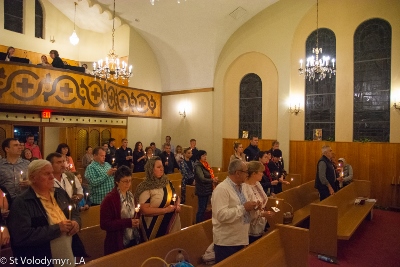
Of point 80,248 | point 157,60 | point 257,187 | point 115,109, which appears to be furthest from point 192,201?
point 157,60

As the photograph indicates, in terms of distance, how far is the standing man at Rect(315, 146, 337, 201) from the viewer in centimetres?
571

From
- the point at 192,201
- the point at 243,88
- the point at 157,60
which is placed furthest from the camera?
the point at 157,60

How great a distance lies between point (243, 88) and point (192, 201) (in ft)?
19.7

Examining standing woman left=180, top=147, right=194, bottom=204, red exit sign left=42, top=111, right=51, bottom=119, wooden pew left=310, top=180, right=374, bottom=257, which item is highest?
red exit sign left=42, top=111, right=51, bottom=119

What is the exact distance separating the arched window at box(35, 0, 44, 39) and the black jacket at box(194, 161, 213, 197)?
928 centimetres

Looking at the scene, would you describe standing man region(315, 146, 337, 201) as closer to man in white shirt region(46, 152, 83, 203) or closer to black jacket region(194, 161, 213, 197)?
black jacket region(194, 161, 213, 197)

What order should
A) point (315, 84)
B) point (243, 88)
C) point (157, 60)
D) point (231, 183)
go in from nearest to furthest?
point (231, 183), point (315, 84), point (243, 88), point (157, 60)

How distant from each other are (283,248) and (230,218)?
4.23 ft

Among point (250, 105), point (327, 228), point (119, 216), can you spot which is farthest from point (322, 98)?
point (119, 216)

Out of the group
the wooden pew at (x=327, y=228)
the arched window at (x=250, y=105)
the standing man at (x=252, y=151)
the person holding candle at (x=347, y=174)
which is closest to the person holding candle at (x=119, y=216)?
the wooden pew at (x=327, y=228)

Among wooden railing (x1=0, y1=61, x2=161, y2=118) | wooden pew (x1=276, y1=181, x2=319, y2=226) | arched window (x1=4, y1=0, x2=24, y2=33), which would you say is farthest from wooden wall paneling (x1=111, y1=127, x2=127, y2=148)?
wooden pew (x1=276, y1=181, x2=319, y2=226)

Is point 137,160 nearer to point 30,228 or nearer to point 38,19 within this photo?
point 30,228

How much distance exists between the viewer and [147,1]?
32.9 ft

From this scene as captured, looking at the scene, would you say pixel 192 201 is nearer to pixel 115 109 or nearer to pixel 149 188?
pixel 149 188
